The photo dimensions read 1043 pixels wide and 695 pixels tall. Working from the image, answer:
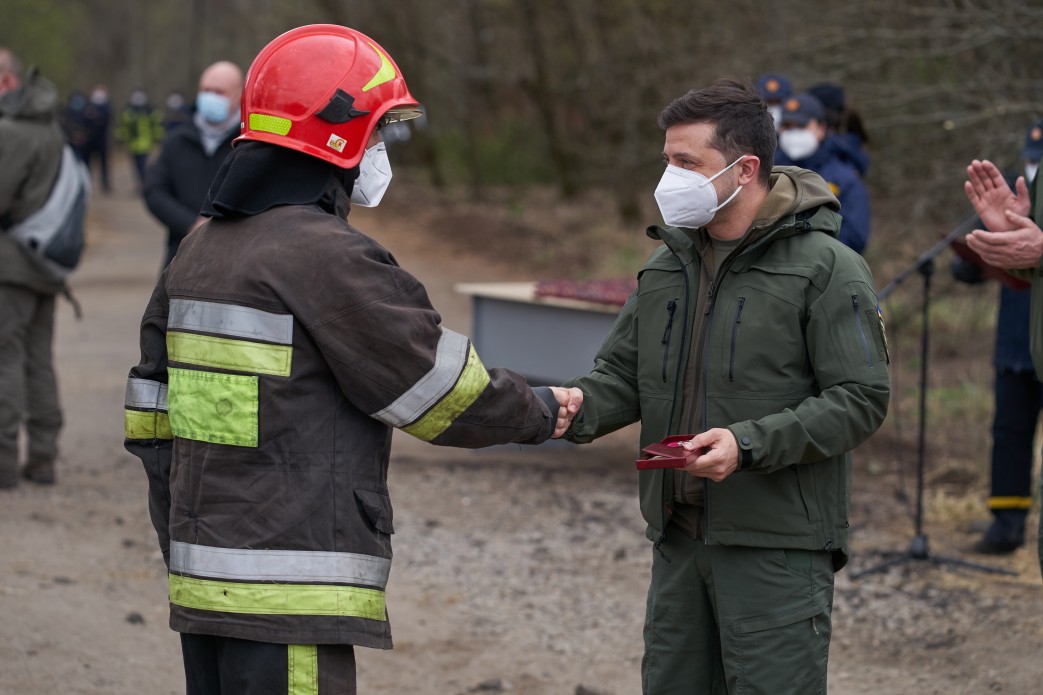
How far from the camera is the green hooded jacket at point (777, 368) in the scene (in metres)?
3.00

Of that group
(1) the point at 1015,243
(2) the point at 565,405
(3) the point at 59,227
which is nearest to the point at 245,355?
(2) the point at 565,405

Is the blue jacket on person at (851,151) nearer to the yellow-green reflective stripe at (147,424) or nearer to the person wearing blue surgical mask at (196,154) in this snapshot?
the person wearing blue surgical mask at (196,154)

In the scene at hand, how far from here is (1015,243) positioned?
384 centimetres

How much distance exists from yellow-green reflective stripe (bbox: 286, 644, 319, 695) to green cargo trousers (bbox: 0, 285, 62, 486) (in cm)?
511

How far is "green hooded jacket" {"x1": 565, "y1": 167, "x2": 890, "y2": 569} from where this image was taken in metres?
3.00

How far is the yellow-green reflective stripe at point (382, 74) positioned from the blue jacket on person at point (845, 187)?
377 centimetres

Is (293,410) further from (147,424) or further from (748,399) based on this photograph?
(748,399)

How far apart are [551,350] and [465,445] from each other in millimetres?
5244

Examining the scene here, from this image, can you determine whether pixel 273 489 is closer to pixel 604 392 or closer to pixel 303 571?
pixel 303 571

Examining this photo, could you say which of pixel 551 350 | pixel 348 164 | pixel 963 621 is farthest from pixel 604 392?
pixel 551 350

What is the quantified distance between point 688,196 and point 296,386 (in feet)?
3.57

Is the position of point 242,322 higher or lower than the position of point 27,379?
higher

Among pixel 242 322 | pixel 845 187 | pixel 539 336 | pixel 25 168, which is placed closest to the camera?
pixel 242 322

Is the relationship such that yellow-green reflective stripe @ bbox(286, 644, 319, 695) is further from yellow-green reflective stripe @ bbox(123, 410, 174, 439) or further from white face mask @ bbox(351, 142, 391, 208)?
white face mask @ bbox(351, 142, 391, 208)
